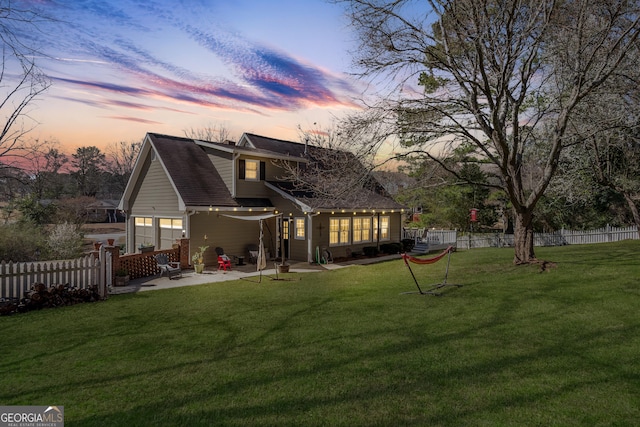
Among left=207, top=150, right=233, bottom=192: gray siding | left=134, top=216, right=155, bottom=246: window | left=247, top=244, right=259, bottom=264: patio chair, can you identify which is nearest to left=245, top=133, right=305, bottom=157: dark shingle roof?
left=207, top=150, right=233, bottom=192: gray siding

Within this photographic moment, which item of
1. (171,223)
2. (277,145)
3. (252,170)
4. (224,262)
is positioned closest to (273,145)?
(277,145)

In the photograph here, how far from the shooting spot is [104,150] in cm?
6606

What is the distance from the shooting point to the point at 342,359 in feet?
18.6

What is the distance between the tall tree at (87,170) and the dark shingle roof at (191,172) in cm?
5513

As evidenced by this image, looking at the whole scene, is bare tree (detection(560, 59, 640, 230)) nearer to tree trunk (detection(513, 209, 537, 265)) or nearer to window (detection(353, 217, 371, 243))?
tree trunk (detection(513, 209, 537, 265))

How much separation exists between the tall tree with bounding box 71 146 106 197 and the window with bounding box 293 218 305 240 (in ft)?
197

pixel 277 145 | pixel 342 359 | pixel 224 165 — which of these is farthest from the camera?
pixel 277 145

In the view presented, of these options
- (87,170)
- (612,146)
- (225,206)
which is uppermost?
(87,170)

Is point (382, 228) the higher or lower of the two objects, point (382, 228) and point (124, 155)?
the lower

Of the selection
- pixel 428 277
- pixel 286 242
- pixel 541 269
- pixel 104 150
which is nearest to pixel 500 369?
pixel 428 277

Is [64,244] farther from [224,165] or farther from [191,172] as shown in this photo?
[224,165]

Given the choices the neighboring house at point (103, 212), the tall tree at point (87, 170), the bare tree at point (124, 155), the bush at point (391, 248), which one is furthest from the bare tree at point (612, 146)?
the tall tree at point (87, 170)

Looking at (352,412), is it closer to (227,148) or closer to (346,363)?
(346,363)

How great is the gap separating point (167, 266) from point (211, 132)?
40.6 meters
